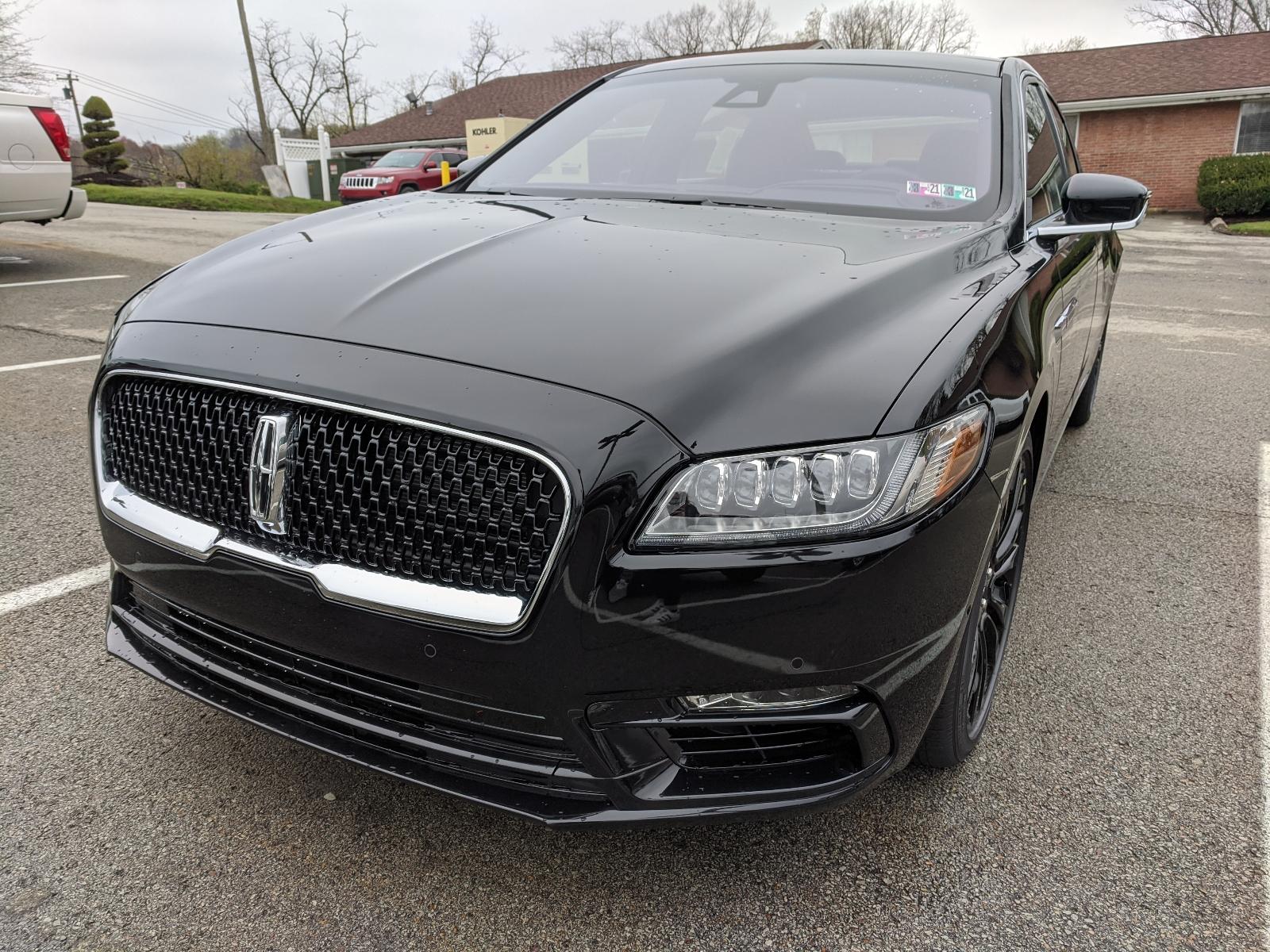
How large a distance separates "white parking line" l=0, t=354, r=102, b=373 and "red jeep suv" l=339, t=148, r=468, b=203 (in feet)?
59.9

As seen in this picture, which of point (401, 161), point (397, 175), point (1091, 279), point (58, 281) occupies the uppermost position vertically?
point (401, 161)

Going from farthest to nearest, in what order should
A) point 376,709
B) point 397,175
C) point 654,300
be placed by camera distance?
point 397,175 < point 654,300 < point 376,709

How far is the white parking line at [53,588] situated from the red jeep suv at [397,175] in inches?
846

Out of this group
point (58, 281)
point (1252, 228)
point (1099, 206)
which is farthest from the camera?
point (1252, 228)

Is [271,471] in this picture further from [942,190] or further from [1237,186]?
[1237,186]

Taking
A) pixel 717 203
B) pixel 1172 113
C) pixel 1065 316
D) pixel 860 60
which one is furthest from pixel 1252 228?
pixel 717 203

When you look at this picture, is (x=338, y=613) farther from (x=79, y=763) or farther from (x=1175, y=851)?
(x=1175, y=851)

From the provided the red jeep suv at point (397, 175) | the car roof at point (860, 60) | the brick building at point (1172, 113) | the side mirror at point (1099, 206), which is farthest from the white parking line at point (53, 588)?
the brick building at point (1172, 113)

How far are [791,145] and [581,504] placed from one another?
1883 millimetres

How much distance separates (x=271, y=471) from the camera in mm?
1700

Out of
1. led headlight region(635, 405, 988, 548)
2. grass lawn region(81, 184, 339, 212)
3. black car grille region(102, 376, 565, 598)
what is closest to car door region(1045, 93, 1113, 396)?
led headlight region(635, 405, 988, 548)

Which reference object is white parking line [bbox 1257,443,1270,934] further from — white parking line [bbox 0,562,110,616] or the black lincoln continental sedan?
white parking line [bbox 0,562,110,616]

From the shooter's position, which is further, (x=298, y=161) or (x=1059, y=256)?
(x=298, y=161)

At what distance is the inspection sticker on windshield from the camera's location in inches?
104
